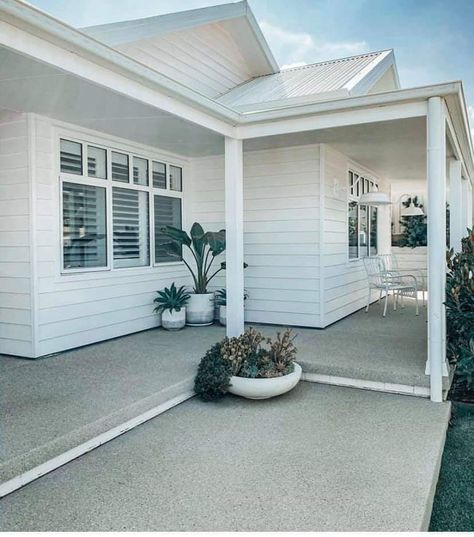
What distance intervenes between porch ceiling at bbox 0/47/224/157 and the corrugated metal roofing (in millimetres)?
1487

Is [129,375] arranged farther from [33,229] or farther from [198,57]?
[198,57]

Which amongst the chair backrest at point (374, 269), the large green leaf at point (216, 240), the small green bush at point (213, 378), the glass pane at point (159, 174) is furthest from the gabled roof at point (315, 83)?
the small green bush at point (213, 378)

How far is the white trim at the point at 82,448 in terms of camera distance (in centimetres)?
266

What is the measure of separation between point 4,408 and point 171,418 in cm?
121

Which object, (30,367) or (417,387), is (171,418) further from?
(417,387)

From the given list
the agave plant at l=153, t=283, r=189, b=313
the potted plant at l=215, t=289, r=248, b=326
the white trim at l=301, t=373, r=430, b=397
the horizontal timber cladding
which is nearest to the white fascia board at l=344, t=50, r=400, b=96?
the horizontal timber cladding

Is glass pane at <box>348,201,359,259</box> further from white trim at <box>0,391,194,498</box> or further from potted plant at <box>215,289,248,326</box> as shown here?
white trim at <box>0,391,194,498</box>

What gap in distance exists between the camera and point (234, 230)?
16.8 feet

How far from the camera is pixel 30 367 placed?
4.47 metres

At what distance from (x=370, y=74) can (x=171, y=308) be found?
4691 millimetres

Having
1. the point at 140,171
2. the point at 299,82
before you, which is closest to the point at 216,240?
the point at 140,171

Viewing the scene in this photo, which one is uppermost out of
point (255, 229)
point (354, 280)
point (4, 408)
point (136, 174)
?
point (136, 174)

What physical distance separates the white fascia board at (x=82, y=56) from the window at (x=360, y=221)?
4.26 meters

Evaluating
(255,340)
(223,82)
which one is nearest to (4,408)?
(255,340)
